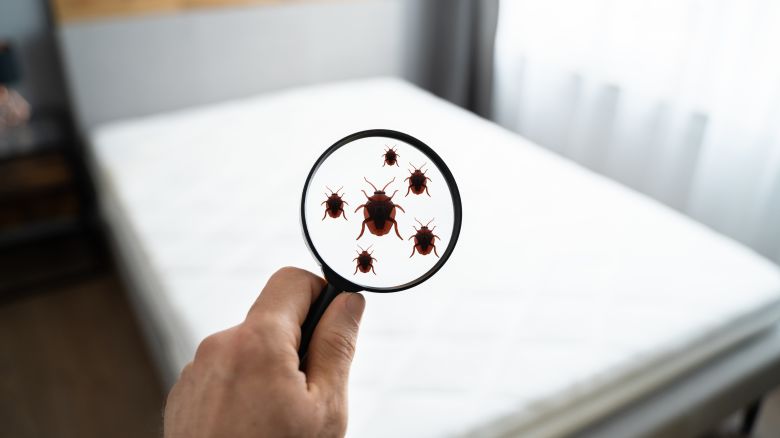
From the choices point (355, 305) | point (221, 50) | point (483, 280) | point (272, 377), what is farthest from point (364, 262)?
point (221, 50)

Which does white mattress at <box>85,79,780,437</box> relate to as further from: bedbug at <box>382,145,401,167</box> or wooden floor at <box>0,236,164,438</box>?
bedbug at <box>382,145,401,167</box>

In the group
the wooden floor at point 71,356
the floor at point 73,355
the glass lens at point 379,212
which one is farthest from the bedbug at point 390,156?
the floor at point 73,355

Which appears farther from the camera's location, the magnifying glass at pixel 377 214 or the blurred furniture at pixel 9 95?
the blurred furniture at pixel 9 95

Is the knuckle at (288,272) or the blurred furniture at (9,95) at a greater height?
the knuckle at (288,272)

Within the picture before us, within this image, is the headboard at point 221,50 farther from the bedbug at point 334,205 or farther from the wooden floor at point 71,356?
the bedbug at point 334,205

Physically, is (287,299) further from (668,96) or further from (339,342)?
(668,96)

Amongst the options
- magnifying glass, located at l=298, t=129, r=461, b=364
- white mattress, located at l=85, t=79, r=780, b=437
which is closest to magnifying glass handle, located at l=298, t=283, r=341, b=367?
magnifying glass, located at l=298, t=129, r=461, b=364

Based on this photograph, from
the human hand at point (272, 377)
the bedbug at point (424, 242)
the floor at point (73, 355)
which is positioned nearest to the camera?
the human hand at point (272, 377)

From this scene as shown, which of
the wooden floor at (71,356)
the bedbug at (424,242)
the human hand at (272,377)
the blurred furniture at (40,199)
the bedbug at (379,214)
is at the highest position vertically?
the bedbug at (379,214)
